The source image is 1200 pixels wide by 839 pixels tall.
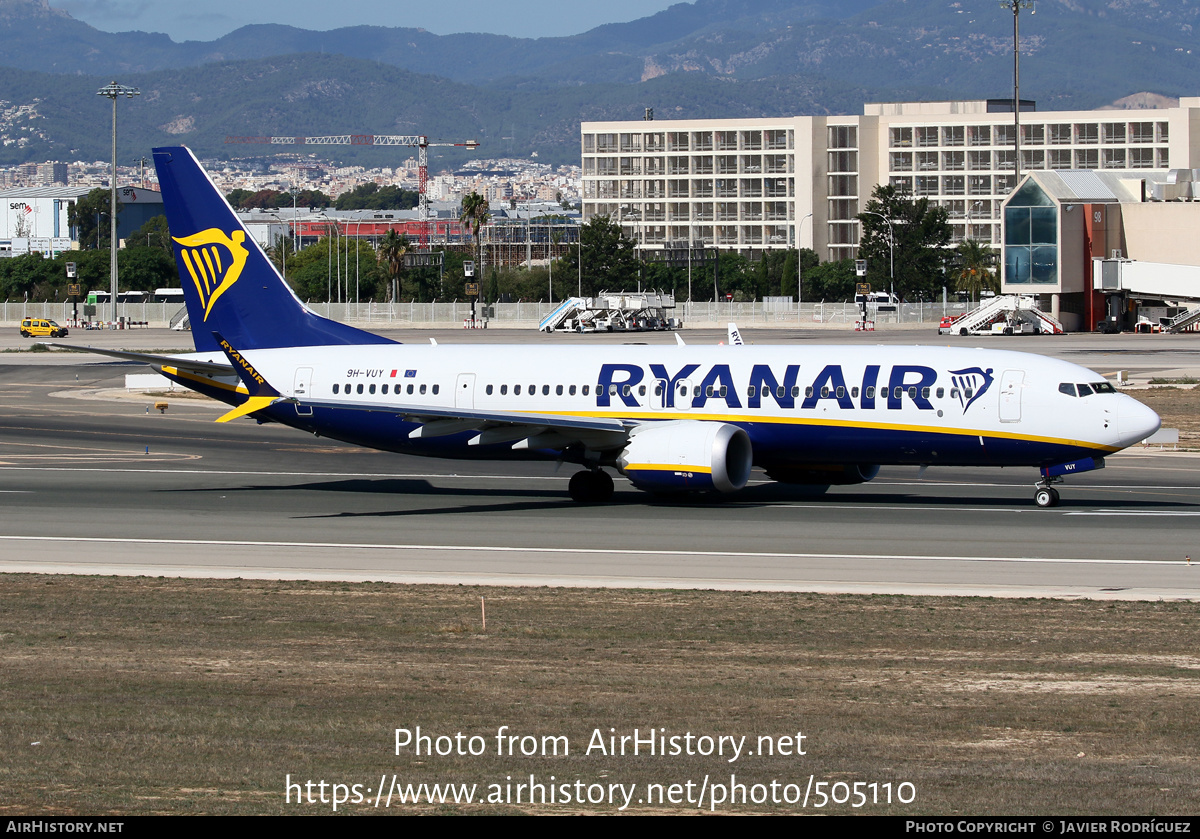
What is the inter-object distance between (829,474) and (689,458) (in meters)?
4.91

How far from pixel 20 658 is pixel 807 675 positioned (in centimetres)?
1035

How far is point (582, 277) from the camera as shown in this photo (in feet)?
607

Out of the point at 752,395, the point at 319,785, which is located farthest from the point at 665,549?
the point at 319,785

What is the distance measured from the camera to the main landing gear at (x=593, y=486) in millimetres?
36812

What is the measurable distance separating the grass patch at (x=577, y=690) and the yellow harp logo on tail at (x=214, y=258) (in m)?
16.5

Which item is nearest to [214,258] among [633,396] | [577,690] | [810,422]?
[633,396]

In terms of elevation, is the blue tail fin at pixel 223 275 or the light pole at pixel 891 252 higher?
the light pole at pixel 891 252

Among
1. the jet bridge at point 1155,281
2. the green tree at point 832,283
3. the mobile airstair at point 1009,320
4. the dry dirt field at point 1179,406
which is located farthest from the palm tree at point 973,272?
the dry dirt field at point 1179,406

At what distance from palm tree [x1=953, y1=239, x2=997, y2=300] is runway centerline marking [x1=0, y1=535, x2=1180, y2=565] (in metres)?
150

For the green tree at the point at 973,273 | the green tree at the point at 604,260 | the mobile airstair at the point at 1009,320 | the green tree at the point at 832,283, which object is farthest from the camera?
the green tree at the point at 832,283

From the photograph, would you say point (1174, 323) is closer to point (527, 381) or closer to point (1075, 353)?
point (1075, 353)

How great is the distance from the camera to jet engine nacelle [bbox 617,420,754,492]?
109 feet

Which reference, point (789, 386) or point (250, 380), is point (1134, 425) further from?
point (250, 380)

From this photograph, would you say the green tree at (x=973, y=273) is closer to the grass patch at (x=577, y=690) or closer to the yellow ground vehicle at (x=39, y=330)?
the yellow ground vehicle at (x=39, y=330)
